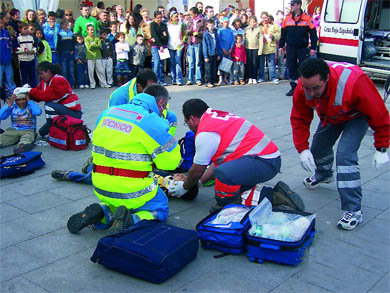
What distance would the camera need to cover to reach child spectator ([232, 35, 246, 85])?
12.5 metres

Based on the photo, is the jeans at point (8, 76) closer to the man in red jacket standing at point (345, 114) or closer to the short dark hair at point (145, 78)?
the short dark hair at point (145, 78)

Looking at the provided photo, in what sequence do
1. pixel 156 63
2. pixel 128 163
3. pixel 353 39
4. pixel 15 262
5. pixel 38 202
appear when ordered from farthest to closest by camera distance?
pixel 156 63 < pixel 353 39 < pixel 38 202 < pixel 128 163 < pixel 15 262

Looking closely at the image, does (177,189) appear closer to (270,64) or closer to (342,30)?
(342,30)

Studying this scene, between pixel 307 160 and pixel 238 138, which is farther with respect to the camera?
pixel 307 160

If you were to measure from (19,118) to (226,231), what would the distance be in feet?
15.1

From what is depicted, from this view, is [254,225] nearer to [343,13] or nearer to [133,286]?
[133,286]

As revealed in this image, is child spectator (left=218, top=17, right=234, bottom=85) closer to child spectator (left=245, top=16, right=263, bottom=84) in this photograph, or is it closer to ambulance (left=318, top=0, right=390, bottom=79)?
child spectator (left=245, top=16, right=263, bottom=84)

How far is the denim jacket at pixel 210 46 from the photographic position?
1219cm

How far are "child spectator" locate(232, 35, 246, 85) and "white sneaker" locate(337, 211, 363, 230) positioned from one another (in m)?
8.81

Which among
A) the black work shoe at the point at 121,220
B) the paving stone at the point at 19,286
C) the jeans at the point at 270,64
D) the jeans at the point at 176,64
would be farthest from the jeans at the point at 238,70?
the paving stone at the point at 19,286

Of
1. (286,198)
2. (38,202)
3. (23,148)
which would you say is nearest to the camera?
(286,198)

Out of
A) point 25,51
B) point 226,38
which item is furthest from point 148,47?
point 25,51

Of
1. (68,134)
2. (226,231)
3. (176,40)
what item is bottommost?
(68,134)

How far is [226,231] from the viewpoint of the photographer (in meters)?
3.67
